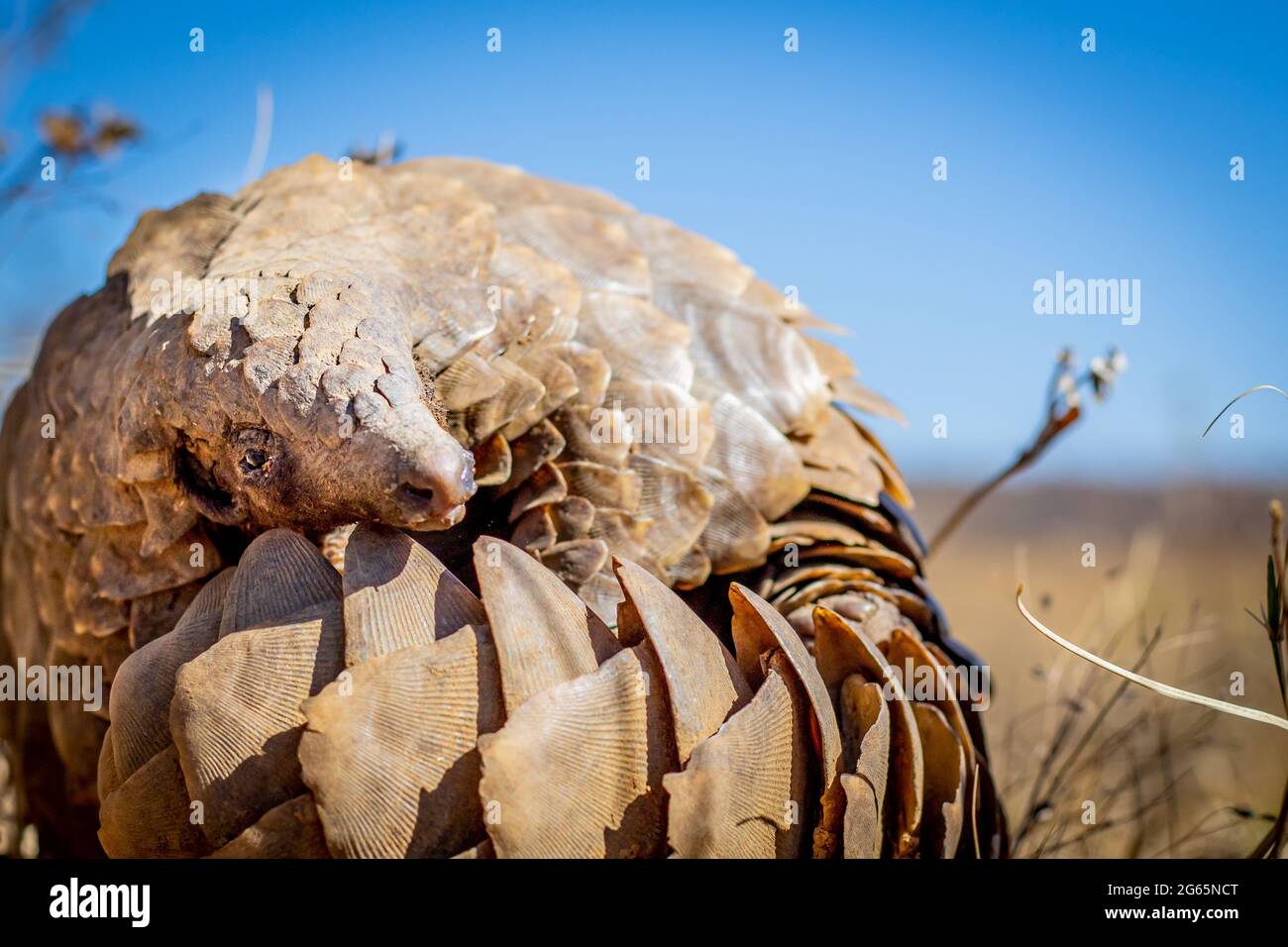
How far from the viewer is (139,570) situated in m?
2.40

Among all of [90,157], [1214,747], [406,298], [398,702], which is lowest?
[1214,747]

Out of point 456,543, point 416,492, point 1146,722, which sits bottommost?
point 1146,722

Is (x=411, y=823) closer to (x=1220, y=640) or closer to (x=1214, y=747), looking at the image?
(x=1214, y=747)

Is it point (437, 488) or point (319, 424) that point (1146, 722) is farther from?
point (319, 424)

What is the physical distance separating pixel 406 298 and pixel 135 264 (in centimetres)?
80

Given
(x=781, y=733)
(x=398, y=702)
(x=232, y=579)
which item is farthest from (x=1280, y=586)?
(x=232, y=579)

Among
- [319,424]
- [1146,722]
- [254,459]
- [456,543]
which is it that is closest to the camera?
[319,424]

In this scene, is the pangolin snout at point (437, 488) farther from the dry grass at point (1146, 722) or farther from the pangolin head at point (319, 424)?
the dry grass at point (1146, 722)

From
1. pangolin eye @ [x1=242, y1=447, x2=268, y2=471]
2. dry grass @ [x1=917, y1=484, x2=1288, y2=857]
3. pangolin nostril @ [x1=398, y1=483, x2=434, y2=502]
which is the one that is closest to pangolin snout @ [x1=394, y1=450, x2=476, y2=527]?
pangolin nostril @ [x1=398, y1=483, x2=434, y2=502]

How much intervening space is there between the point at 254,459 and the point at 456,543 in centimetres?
54

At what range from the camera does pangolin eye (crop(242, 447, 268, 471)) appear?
7.08ft

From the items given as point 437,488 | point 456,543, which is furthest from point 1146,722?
point 437,488

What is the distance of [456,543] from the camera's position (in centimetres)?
255

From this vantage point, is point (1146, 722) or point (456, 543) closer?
point (456, 543)
